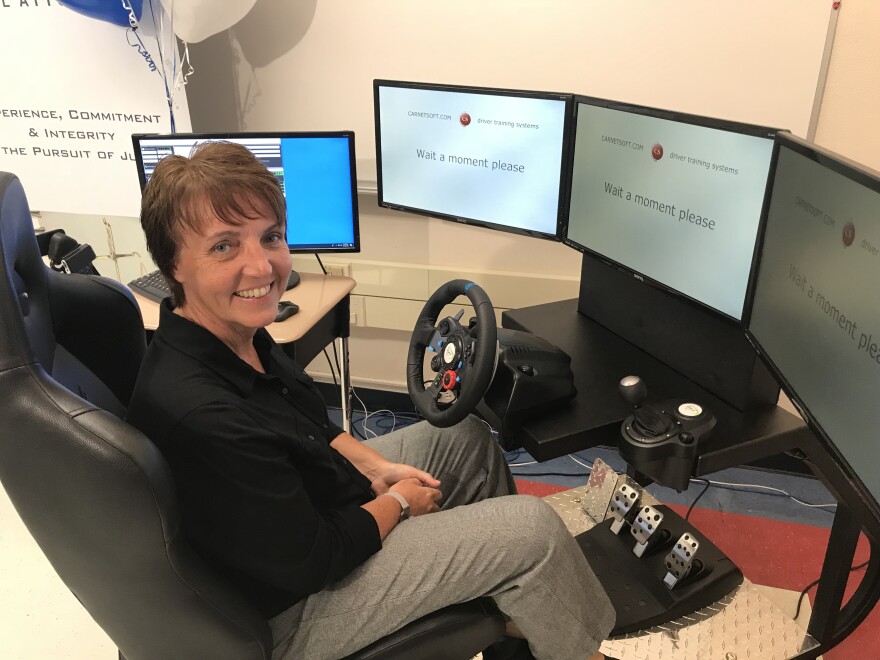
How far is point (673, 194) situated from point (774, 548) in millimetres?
1274

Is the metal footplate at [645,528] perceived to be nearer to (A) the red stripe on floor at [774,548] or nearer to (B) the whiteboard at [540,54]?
(A) the red stripe on floor at [774,548]

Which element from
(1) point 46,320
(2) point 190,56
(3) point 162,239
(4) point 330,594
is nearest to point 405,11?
(2) point 190,56

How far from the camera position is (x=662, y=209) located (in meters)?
1.41

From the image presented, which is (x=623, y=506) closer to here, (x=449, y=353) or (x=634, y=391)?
(x=634, y=391)

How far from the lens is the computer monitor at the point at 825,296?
92 centimetres

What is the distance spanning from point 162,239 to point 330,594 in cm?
61

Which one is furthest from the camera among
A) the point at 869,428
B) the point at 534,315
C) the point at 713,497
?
the point at 713,497

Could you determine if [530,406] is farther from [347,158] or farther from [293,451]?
[347,158]

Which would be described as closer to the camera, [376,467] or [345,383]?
[376,467]

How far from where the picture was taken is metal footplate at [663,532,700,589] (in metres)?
1.60

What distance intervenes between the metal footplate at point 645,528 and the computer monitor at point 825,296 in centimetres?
57

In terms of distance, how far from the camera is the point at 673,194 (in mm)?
1379

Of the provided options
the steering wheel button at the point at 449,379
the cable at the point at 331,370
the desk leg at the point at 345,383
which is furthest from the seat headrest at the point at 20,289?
the cable at the point at 331,370

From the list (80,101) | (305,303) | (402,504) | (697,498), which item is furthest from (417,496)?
(80,101)
